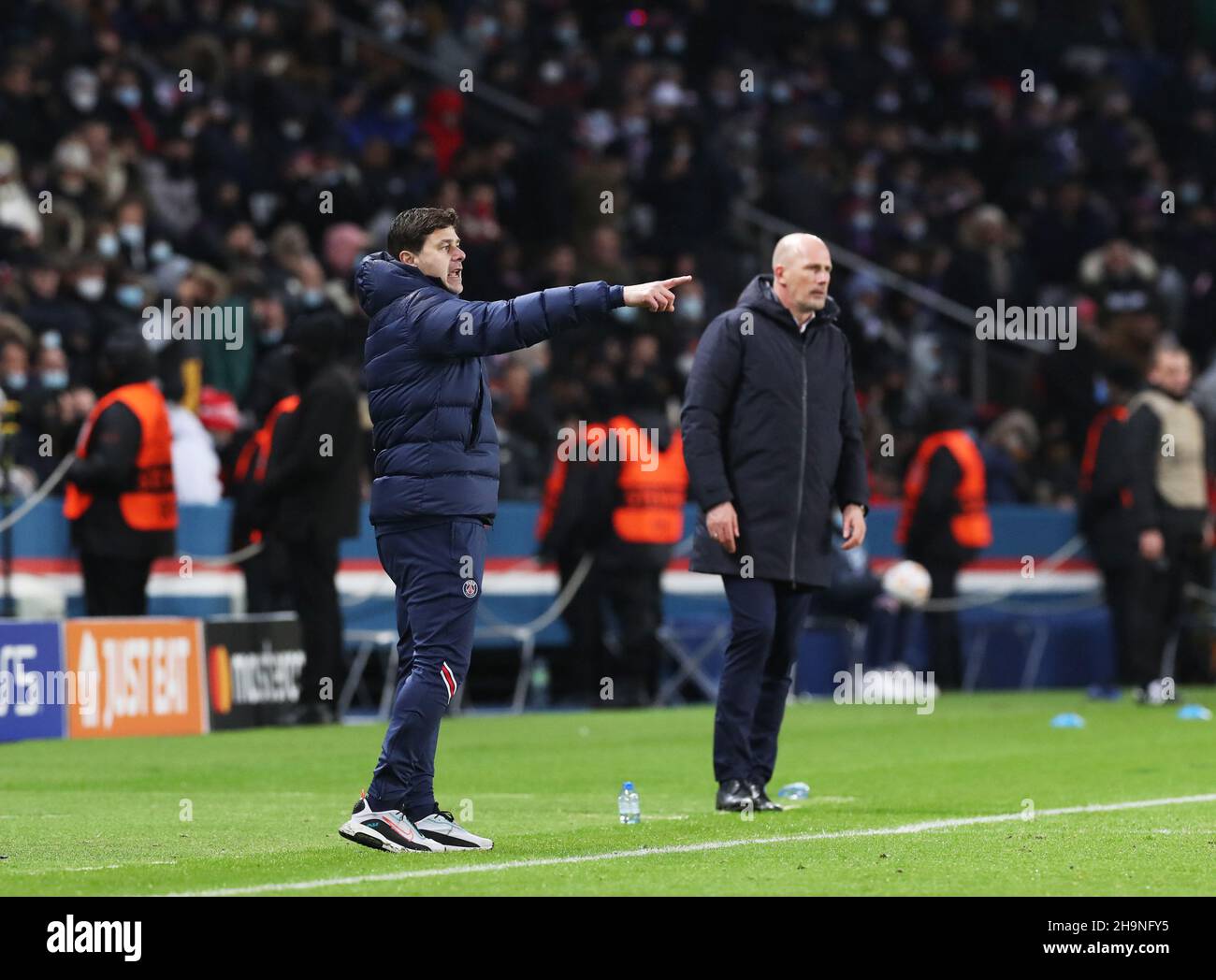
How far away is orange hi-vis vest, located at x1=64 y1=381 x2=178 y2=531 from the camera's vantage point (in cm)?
1623

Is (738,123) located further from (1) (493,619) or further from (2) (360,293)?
(2) (360,293)

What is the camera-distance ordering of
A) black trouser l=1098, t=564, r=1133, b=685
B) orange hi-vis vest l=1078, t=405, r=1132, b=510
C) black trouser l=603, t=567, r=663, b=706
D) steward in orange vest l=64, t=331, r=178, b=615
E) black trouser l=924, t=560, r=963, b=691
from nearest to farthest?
steward in orange vest l=64, t=331, r=178, b=615 → black trouser l=603, t=567, r=663, b=706 → orange hi-vis vest l=1078, t=405, r=1132, b=510 → black trouser l=1098, t=564, r=1133, b=685 → black trouser l=924, t=560, r=963, b=691

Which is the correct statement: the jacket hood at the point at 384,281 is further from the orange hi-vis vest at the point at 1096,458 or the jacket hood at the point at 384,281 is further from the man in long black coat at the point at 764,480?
the orange hi-vis vest at the point at 1096,458

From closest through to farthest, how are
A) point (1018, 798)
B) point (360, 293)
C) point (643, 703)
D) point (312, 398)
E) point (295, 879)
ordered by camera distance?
point (295, 879) → point (360, 293) → point (1018, 798) → point (312, 398) → point (643, 703)

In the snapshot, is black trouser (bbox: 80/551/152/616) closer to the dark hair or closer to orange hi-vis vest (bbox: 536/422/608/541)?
orange hi-vis vest (bbox: 536/422/608/541)

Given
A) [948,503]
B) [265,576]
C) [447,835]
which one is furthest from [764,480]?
[948,503]

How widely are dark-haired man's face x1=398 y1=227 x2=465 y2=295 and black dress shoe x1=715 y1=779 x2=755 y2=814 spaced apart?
2.60 metres

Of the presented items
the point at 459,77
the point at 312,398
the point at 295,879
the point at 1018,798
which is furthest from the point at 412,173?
the point at 295,879

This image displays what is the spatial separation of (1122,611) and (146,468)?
807 centimetres

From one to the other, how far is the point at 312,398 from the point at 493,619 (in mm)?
3273

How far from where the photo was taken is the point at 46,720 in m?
15.4

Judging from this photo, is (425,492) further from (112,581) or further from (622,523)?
(622,523)

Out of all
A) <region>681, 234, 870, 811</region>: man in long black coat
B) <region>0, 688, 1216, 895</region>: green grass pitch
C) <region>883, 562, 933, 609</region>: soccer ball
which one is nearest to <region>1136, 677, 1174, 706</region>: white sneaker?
<region>0, 688, 1216, 895</region>: green grass pitch

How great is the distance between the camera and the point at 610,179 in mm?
25453
